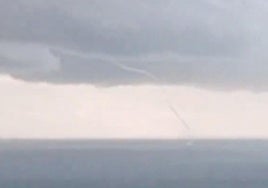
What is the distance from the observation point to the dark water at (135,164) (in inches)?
1812

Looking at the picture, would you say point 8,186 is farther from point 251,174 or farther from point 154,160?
point 154,160

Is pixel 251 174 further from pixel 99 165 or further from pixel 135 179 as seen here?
pixel 99 165

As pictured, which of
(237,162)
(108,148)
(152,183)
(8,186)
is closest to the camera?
(8,186)

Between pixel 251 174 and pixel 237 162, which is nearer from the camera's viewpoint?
pixel 251 174

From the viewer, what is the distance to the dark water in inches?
1812

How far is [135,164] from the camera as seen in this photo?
6844 cm

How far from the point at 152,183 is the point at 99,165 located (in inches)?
982

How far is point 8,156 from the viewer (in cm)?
6956

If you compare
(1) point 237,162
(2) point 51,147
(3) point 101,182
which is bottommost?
(3) point 101,182

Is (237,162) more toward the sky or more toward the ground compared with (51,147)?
more toward the ground

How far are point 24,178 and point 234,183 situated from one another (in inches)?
455

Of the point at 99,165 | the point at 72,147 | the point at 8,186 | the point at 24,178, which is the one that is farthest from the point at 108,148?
the point at 8,186

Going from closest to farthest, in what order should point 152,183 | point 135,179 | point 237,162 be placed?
point 152,183, point 135,179, point 237,162

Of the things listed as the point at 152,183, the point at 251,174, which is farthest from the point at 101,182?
the point at 251,174
